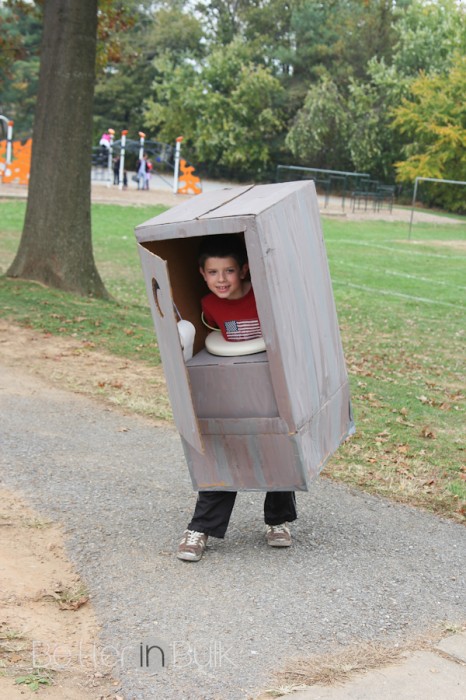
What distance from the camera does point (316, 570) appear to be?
4.73 m

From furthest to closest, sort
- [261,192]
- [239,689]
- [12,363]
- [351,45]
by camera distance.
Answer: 1. [351,45]
2. [12,363]
3. [261,192]
4. [239,689]

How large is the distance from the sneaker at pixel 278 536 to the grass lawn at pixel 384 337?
1.27m

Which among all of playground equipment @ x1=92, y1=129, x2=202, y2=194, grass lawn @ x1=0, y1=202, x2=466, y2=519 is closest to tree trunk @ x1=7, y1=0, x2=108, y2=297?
grass lawn @ x1=0, y1=202, x2=466, y2=519

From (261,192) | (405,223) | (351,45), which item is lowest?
(405,223)

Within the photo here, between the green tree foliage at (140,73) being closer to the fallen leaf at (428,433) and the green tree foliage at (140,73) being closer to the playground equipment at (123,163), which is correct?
the playground equipment at (123,163)

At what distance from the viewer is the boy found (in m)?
4.61

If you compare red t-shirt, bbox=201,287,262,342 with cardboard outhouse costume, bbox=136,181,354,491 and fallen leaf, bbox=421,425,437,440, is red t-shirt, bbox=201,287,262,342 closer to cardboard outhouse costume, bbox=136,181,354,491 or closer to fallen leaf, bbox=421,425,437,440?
cardboard outhouse costume, bbox=136,181,354,491

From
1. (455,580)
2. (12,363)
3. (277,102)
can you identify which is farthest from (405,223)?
(455,580)

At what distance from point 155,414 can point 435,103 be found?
35.4 metres

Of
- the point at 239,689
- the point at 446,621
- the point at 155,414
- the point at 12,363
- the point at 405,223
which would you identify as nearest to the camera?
the point at 239,689

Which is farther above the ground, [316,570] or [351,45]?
[351,45]

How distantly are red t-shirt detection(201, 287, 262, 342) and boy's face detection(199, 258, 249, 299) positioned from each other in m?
0.07

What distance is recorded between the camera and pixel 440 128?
3912cm

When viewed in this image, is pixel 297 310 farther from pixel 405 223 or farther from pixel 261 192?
pixel 405 223
